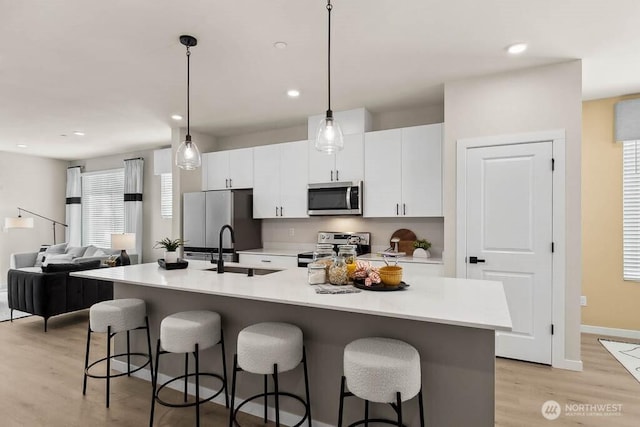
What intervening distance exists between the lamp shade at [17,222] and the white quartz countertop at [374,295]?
17.7 ft

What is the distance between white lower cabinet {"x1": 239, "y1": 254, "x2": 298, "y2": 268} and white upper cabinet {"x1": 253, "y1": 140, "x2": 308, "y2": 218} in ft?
1.89

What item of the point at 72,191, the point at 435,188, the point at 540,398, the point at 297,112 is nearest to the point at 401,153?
the point at 435,188

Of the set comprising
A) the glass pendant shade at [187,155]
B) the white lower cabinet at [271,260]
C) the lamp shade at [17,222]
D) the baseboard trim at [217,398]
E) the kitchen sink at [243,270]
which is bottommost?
the baseboard trim at [217,398]

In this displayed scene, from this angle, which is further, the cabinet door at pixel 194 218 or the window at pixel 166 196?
the window at pixel 166 196

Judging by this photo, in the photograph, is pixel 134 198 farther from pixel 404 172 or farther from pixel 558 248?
pixel 558 248

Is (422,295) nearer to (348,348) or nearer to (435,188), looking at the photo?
(348,348)

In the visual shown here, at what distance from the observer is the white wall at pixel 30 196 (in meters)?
6.89

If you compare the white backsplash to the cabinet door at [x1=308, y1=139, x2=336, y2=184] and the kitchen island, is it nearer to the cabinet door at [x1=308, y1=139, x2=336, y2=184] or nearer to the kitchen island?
the cabinet door at [x1=308, y1=139, x2=336, y2=184]

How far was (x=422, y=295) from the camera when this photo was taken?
188cm

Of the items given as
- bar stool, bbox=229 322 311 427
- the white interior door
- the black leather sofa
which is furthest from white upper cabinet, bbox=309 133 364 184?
the black leather sofa

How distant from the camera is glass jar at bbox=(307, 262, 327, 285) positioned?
2.18 meters

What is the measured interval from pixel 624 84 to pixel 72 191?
31.2 feet

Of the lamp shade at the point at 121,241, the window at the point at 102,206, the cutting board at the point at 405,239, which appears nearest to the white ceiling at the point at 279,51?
the cutting board at the point at 405,239

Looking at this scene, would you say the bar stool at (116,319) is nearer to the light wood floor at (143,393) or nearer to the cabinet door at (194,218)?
the light wood floor at (143,393)
